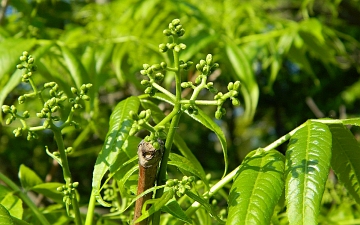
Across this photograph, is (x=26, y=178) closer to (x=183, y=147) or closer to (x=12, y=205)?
(x=12, y=205)

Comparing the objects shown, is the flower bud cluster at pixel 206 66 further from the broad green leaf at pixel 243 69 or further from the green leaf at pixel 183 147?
the broad green leaf at pixel 243 69

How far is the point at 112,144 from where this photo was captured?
111 cm

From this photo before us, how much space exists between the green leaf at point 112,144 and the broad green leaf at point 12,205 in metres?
0.33

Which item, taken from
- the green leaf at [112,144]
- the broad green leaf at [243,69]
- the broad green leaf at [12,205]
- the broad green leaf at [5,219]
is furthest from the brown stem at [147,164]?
the broad green leaf at [243,69]

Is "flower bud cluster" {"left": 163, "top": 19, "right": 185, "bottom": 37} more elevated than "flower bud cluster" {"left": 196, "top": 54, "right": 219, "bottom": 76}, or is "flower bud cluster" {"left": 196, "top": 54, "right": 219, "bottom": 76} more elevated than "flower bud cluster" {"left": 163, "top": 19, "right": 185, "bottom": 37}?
"flower bud cluster" {"left": 163, "top": 19, "right": 185, "bottom": 37}

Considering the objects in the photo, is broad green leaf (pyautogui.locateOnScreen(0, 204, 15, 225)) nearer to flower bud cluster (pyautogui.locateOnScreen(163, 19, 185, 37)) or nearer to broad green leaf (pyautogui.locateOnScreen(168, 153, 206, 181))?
broad green leaf (pyautogui.locateOnScreen(168, 153, 206, 181))

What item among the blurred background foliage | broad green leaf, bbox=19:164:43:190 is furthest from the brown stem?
the blurred background foliage

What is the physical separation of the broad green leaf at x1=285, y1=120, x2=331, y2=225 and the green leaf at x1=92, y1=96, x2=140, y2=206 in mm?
361

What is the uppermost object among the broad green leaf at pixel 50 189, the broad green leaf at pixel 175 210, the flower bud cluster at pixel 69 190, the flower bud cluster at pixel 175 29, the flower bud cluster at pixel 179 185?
the flower bud cluster at pixel 175 29

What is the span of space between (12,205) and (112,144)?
0.38m

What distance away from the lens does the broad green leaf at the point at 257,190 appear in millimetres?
960

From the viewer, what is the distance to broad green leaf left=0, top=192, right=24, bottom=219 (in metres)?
1.28

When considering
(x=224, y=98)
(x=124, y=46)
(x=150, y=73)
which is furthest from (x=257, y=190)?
(x=124, y=46)

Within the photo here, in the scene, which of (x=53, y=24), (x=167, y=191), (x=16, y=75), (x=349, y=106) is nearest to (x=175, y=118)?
(x=167, y=191)
